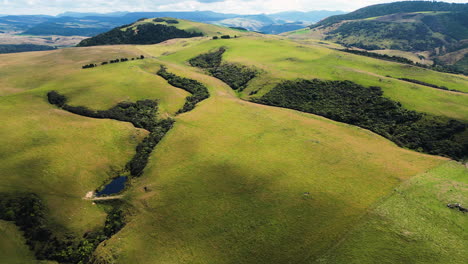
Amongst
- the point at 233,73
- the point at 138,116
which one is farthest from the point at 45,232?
the point at 233,73

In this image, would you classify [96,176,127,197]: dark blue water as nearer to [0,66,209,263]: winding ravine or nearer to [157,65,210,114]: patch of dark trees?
[0,66,209,263]: winding ravine

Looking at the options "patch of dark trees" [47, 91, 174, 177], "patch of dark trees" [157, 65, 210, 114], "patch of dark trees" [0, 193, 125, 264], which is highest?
"patch of dark trees" [157, 65, 210, 114]

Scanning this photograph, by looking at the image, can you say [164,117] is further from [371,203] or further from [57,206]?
[371,203]

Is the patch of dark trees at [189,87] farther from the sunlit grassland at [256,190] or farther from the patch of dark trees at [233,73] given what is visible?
the sunlit grassland at [256,190]

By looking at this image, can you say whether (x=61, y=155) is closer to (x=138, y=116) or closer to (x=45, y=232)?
(x=45, y=232)

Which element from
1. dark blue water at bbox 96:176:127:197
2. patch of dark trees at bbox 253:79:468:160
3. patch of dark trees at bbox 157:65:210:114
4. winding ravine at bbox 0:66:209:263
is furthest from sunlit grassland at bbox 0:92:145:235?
patch of dark trees at bbox 253:79:468:160

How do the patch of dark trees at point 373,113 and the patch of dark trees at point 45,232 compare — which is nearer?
the patch of dark trees at point 45,232

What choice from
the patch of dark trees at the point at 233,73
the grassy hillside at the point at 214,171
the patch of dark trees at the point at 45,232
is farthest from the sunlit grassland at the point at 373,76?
the patch of dark trees at the point at 45,232
